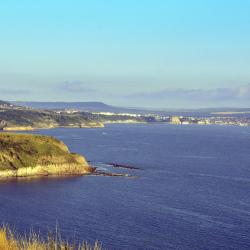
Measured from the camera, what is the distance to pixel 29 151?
375 ft

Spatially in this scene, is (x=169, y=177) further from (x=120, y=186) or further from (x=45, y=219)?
(x=45, y=219)

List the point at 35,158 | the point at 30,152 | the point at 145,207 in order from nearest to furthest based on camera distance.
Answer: the point at 145,207
the point at 35,158
the point at 30,152

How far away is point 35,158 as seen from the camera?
371 feet

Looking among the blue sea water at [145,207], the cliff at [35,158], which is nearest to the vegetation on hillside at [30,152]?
the cliff at [35,158]

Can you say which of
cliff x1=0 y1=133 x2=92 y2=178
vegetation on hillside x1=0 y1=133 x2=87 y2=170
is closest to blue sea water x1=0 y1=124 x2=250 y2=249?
A: cliff x1=0 y1=133 x2=92 y2=178

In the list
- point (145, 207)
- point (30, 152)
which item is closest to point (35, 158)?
point (30, 152)

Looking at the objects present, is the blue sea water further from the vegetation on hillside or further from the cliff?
the vegetation on hillside

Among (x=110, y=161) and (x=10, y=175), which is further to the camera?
(x=110, y=161)

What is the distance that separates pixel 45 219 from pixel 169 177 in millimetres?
44560

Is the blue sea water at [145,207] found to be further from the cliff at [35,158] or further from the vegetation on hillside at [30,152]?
the vegetation on hillside at [30,152]

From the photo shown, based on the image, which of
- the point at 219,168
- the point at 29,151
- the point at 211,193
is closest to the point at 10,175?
the point at 29,151

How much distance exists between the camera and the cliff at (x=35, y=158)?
359 feet

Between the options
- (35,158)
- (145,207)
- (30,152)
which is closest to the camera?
(145,207)

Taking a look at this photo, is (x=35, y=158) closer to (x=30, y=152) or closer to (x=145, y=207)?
(x=30, y=152)
